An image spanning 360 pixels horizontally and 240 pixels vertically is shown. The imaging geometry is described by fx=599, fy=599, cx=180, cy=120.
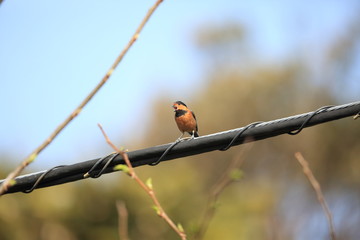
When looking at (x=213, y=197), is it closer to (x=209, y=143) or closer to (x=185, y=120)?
(x=209, y=143)

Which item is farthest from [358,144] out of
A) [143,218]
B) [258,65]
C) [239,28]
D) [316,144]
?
[143,218]

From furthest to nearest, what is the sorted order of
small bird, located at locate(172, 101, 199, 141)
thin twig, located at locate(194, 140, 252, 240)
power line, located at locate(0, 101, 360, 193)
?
small bird, located at locate(172, 101, 199, 141) < power line, located at locate(0, 101, 360, 193) < thin twig, located at locate(194, 140, 252, 240)

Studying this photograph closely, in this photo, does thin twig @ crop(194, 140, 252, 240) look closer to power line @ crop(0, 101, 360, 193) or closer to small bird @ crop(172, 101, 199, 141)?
power line @ crop(0, 101, 360, 193)

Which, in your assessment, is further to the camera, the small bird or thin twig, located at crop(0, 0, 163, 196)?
the small bird

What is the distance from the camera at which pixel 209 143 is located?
376cm

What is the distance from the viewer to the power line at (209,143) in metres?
3.62

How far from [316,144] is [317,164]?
116 centimetres

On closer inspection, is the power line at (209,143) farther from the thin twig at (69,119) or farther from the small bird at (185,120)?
the small bird at (185,120)

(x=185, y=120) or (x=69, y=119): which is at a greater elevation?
(x=69, y=119)

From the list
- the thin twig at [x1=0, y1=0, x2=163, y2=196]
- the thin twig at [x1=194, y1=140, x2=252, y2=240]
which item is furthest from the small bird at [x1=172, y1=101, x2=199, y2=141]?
the thin twig at [x1=0, y1=0, x2=163, y2=196]

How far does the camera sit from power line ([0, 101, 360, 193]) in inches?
142

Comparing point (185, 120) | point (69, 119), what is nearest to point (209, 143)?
point (69, 119)

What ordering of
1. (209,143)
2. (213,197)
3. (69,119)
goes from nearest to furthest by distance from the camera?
1. (69,119)
2. (213,197)
3. (209,143)

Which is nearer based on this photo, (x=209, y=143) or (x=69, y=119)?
(x=69, y=119)
